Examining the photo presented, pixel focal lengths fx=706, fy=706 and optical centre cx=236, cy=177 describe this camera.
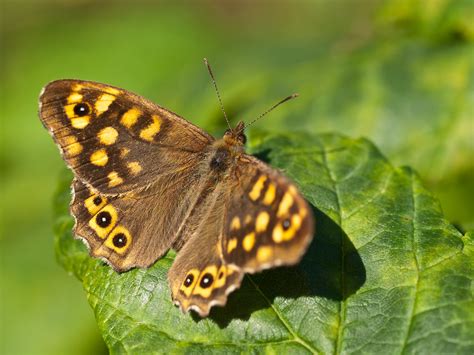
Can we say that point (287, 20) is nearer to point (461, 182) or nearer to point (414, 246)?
point (461, 182)

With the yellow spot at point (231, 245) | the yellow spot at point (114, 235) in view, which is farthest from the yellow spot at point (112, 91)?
the yellow spot at point (231, 245)

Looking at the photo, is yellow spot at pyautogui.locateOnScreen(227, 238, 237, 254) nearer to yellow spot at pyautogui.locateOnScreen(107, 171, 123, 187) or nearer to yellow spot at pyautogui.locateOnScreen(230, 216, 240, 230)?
yellow spot at pyautogui.locateOnScreen(230, 216, 240, 230)

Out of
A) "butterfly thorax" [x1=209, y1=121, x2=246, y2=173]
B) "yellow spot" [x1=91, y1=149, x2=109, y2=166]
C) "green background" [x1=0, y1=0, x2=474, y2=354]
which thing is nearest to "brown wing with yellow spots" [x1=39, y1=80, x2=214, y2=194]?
"yellow spot" [x1=91, y1=149, x2=109, y2=166]

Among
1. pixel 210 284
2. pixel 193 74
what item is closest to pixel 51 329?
pixel 193 74

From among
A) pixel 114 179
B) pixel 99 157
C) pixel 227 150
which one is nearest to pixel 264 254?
pixel 227 150

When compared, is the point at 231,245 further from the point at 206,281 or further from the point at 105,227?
the point at 105,227
